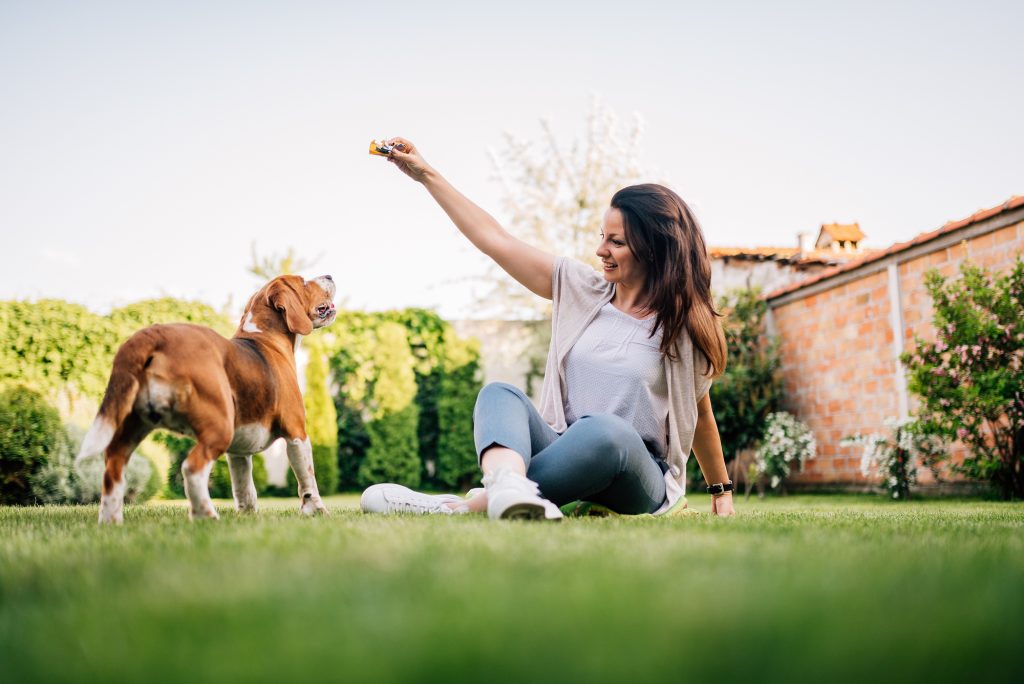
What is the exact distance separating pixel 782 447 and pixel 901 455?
5.40 feet

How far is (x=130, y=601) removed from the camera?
1051 millimetres

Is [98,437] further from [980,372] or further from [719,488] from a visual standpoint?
[980,372]

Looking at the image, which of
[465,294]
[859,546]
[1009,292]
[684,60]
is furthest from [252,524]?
[465,294]

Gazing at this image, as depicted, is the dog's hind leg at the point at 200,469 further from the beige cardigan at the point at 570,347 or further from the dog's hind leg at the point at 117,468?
the beige cardigan at the point at 570,347

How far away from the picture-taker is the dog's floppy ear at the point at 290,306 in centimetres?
352

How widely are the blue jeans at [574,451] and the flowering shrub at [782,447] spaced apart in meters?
6.84

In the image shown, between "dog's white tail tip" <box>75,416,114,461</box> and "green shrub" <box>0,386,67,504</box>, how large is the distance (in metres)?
5.17

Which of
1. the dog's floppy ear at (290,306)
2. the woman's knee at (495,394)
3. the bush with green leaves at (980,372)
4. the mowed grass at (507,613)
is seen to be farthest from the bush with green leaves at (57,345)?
the bush with green leaves at (980,372)

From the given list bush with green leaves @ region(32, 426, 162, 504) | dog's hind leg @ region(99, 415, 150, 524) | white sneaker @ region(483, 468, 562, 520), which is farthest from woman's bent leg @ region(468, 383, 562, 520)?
bush with green leaves @ region(32, 426, 162, 504)

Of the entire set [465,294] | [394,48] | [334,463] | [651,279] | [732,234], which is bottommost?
[334,463]

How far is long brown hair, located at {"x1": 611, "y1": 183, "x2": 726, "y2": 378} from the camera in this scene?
3336 millimetres

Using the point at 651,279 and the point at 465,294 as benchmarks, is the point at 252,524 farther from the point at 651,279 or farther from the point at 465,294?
the point at 465,294

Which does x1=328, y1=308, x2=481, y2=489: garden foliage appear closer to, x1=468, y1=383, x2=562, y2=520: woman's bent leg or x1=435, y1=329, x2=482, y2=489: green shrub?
x1=435, y1=329, x2=482, y2=489: green shrub

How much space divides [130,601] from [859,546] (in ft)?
5.16
